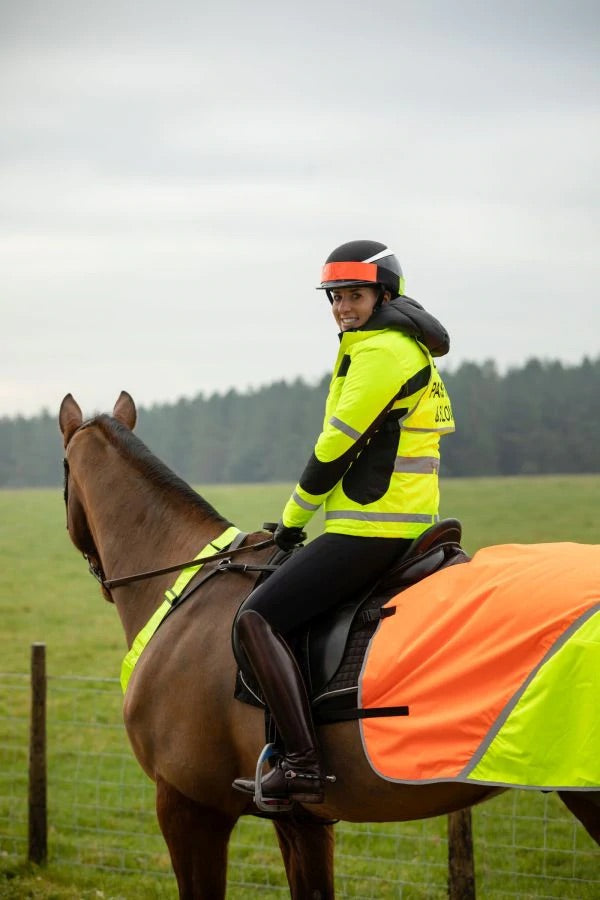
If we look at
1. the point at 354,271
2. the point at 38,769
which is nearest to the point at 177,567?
the point at 354,271

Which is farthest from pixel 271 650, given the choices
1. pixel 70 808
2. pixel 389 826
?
pixel 70 808

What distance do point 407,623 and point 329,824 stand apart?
1.53 meters

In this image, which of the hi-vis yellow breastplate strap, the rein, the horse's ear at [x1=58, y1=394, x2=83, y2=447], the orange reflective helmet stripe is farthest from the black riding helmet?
the horse's ear at [x1=58, y1=394, x2=83, y2=447]

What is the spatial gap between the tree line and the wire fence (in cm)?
3669

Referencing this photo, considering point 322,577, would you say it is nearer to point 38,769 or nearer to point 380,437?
point 380,437

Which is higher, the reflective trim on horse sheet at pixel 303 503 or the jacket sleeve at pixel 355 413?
the jacket sleeve at pixel 355 413

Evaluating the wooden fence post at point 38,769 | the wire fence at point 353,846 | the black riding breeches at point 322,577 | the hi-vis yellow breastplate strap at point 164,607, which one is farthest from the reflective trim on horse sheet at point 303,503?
the wooden fence post at point 38,769

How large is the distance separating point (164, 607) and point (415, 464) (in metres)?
1.66

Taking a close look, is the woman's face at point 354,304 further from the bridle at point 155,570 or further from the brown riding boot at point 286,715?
the brown riding boot at point 286,715

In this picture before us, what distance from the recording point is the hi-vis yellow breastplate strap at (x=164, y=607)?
5156 mm

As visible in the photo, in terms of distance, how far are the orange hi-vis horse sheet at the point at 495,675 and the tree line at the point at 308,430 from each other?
42693mm

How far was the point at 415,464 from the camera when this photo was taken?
4.50m

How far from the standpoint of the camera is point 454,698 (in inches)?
159

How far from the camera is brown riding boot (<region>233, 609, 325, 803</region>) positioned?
428cm
